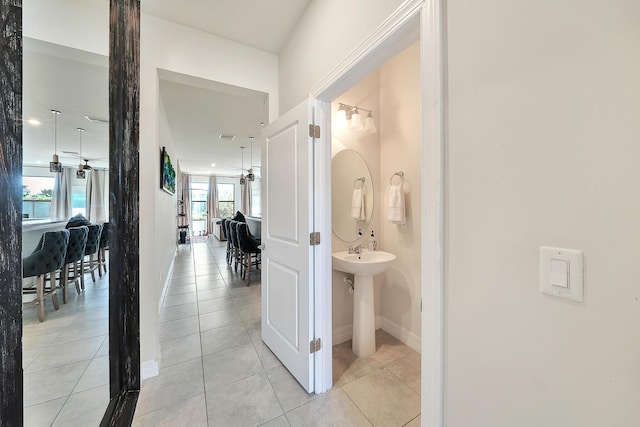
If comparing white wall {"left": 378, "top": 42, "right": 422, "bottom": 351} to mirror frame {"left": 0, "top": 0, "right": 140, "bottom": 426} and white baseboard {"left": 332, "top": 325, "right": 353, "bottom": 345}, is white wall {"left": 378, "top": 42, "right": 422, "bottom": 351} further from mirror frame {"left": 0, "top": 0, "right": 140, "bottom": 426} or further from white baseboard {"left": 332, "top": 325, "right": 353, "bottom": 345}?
mirror frame {"left": 0, "top": 0, "right": 140, "bottom": 426}

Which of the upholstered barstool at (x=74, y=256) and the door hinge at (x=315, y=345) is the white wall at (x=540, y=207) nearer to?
the door hinge at (x=315, y=345)

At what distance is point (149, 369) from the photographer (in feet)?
6.07

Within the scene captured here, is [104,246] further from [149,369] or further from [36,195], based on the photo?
[149,369]

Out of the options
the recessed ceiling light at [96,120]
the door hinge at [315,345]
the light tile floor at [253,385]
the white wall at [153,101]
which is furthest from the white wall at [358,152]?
the recessed ceiling light at [96,120]

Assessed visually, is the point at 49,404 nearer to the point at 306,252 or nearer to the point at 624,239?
the point at 306,252

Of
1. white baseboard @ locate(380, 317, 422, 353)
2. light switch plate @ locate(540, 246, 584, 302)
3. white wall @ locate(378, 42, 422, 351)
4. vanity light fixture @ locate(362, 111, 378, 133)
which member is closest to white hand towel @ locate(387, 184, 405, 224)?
white wall @ locate(378, 42, 422, 351)

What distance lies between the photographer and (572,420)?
0.57 m

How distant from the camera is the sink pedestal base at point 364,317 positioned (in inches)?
82.0

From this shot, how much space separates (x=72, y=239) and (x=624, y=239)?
200 cm

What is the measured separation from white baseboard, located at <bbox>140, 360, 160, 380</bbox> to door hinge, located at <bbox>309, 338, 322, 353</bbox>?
1.28 metres

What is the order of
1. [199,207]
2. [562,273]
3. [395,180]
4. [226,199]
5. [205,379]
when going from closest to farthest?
1. [562,273]
2. [205,379]
3. [395,180]
4. [199,207]
5. [226,199]

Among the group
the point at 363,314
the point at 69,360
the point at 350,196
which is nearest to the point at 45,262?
the point at 69,360

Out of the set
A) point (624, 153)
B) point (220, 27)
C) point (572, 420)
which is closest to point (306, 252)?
point (572, 420)

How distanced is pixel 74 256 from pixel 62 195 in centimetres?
56
